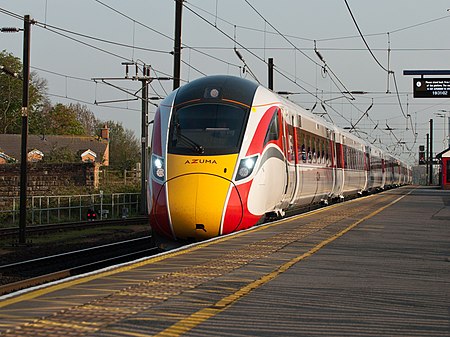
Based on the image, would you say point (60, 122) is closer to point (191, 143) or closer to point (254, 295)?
point (191, 143)

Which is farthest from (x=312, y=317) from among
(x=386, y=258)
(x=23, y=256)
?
(x=23, y=256)

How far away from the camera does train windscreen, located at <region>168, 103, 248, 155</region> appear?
622 inches

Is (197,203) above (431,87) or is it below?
below

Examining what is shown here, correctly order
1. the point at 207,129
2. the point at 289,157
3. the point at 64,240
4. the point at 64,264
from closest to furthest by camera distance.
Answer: the point at 207,129
the point at 64,264
the point at 289,157
the point at 64,240

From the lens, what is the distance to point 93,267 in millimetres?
17500

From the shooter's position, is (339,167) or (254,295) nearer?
(254,295)

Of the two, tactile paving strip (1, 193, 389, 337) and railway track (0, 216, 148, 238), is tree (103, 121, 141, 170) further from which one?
tactile paving strip (1, 193, 389, 337)

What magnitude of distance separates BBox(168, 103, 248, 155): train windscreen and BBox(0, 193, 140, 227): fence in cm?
1872

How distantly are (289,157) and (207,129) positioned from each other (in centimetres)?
380

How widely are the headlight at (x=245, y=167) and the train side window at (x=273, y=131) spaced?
94cm

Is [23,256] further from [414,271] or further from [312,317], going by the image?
[312,317]

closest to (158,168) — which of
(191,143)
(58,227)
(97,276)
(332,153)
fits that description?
(191,143)

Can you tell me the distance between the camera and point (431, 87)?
139 feet

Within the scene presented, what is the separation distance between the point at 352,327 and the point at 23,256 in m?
15.9
